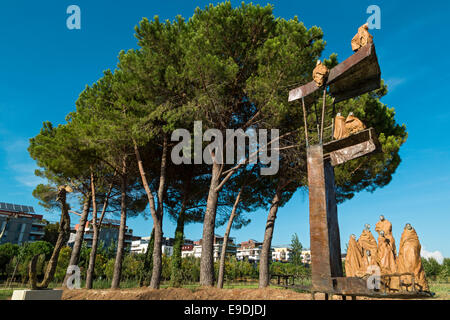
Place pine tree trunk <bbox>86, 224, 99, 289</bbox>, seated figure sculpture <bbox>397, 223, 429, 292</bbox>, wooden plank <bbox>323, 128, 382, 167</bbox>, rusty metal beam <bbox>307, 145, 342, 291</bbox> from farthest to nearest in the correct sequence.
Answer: pine tree trunk <bbox>86, 224, 99, 289</bbox> → seated figure sculpture <bbox>397, 223, 429, 292</bbox> → wooden plank <bbox>323, 128, 382, 167</bbox> → rusty metal beam <bbox>307, 145, 342, 291</bbox>

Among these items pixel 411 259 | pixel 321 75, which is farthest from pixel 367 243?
pixel 321 75

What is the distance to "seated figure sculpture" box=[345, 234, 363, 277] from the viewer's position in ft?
22.3

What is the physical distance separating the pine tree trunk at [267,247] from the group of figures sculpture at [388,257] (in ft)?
14.9

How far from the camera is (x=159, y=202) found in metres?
10.2

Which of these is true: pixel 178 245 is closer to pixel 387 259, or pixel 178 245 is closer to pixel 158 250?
pixel 158 250

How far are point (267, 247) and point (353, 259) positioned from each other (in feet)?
15.5

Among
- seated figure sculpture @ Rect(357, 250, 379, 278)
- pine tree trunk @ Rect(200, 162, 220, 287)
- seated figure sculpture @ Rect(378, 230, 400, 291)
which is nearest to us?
seated figure sculpture @ Rect(378, 230, 400, 291)

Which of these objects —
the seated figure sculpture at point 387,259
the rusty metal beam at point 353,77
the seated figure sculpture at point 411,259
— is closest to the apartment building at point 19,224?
the seated figure sculpture at point 387,259

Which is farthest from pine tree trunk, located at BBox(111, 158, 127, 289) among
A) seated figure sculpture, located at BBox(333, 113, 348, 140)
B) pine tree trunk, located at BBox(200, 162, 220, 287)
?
seated figure sculpture, located at BBox(333, 113, 348, 140)

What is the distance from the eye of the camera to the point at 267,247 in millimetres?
11266

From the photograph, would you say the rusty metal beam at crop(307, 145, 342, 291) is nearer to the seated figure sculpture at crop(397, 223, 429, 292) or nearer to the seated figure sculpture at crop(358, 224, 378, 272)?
the seated figure sculpture at crop(397, 223, 429, 292)

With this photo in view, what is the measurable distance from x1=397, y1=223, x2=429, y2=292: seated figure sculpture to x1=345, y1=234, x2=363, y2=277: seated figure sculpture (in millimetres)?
1051

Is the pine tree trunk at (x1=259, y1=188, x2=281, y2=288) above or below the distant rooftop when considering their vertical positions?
below
